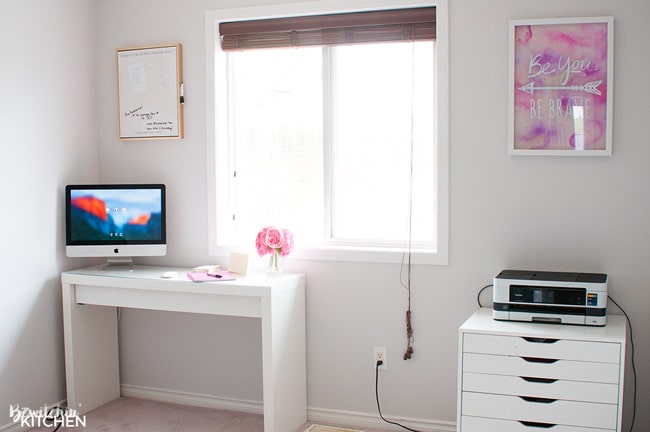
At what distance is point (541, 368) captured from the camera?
254 centimetres

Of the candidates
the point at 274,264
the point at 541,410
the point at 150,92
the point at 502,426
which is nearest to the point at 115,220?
the point at 150,92

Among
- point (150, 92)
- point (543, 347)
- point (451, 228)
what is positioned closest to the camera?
point (543, 347)

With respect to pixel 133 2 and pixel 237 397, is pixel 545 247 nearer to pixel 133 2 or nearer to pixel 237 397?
pixel 237 397

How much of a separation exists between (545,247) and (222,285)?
5.01 ft

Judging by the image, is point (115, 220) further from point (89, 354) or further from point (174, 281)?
point (89, 354)

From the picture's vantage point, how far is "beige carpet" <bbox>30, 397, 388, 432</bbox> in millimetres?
3336

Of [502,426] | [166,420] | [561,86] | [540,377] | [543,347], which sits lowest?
[166,420]

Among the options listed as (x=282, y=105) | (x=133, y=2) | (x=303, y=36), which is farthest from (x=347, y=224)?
(x=133, y=2)

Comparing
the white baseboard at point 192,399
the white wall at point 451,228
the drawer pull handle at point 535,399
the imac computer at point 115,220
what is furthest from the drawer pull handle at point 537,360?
the imac computer at point 115,220

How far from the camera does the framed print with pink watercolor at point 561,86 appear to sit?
2.87 m

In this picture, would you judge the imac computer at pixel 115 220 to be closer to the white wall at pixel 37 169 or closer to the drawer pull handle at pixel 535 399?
the white wall at pixel 37 169

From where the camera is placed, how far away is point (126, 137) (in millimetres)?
3754

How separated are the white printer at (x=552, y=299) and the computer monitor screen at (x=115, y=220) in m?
1.86

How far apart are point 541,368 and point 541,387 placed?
0.24 feet
